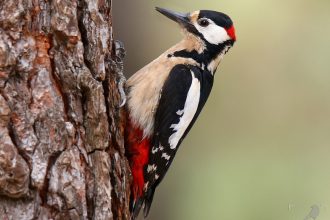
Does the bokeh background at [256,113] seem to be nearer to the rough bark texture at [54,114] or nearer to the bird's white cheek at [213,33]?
the bird's white cheek at [213,33]

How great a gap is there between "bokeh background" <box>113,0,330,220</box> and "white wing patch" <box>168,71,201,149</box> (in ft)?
4.27

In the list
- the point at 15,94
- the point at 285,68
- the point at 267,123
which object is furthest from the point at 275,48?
the point at 15,94

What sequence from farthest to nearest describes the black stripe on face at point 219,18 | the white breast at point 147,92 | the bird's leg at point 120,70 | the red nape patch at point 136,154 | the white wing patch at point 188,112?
the black stripe on face at point 219,18, the white wing patch at point 188,112, the white breast at point 147,92, the red nape patch at point 136,154, the bird's leg at point 120,70

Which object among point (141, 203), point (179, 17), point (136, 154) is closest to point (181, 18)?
point (179, 17)

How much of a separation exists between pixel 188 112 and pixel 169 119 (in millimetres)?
164

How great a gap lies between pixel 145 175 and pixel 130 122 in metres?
0.27

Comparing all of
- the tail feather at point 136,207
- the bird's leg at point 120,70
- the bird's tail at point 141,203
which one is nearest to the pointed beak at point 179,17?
the bird's leg at point 120,70

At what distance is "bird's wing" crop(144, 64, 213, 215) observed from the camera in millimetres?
3703

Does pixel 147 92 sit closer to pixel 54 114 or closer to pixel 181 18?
pixel 181 18

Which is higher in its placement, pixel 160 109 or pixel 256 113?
pixel 160 109

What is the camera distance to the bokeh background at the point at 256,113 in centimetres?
528

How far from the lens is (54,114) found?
2.66 m

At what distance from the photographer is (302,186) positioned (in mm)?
5023

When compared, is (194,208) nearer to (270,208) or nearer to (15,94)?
(270,208)
